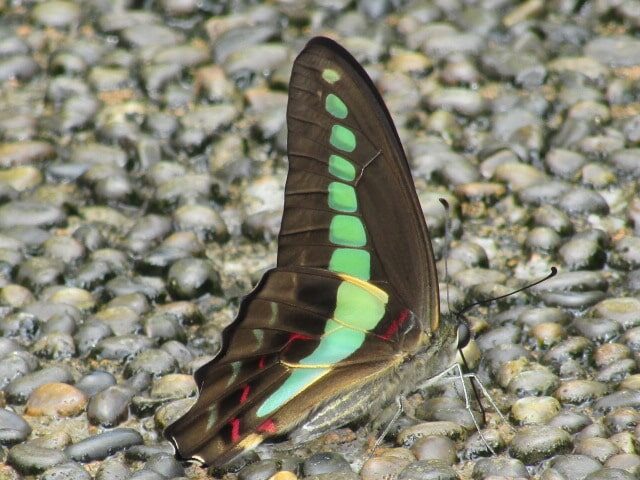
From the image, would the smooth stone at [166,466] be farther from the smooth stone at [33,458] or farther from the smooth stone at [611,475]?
the smooth stone at [611,475]

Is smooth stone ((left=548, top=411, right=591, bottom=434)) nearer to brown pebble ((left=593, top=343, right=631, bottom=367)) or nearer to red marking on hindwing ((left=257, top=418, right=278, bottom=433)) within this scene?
brown pebble ((left=593, top=343, right=631, bottom=367))

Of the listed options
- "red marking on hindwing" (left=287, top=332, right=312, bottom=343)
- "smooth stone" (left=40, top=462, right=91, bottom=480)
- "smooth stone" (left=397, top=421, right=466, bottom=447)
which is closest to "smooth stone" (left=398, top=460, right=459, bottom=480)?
"smooth stone" (left=397, top=421, right=466, bottom=447)

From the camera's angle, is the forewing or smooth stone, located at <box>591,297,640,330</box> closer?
the forewing

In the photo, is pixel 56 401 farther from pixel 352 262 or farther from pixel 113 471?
pixel 352 262

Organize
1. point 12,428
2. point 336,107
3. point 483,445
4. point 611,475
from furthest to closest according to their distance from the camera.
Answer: point 12,428 < point 483,445 < point 336,107 < point 611,475

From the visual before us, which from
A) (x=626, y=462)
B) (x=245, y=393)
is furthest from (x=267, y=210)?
(x=626, y=462)

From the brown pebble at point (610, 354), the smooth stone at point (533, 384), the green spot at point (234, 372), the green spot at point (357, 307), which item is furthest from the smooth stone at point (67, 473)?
the brown pebble at point (610, 354)

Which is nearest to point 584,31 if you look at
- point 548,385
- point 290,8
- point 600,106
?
point 600,106
